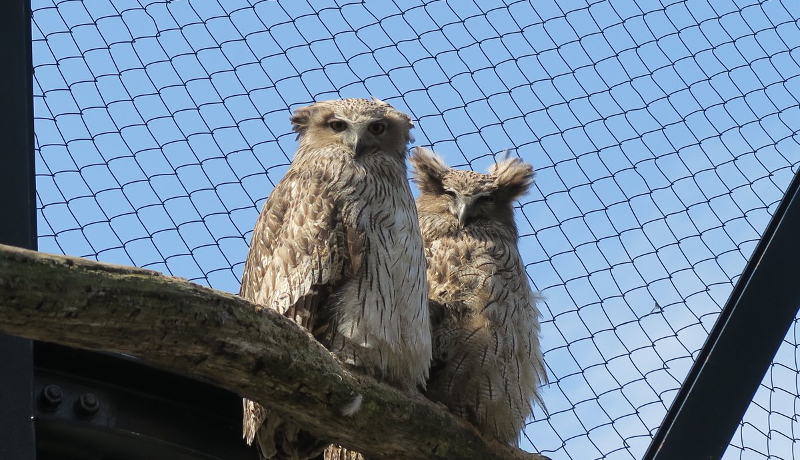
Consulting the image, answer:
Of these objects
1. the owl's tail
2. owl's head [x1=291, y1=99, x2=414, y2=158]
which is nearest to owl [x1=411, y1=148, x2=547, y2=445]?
owl's head [x1=291, y1=99, x2=414, y2=158]

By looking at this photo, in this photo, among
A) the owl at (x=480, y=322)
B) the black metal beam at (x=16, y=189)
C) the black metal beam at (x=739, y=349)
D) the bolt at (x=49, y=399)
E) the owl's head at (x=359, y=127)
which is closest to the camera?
the black metal beam at (x=16, y=189)

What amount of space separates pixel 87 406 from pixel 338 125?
1688 mm

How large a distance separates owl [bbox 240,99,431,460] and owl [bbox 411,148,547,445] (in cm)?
30

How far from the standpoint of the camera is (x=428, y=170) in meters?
4.66

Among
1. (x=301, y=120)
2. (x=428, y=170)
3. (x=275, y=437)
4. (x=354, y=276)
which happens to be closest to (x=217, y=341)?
Result: (x=275, y=437)

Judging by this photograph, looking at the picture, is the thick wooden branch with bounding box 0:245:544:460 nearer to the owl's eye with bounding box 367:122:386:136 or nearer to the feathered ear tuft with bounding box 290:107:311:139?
the owl's eye with bounding box 367:122:386:136

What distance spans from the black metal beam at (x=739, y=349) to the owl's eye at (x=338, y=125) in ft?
5.10

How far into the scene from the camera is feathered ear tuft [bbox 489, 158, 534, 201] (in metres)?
4.60

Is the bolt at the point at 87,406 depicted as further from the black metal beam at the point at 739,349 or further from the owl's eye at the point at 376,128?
the owl's eye at the point at 376,128

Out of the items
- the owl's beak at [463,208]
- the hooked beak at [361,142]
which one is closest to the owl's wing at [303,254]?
the hooked beak at [361,142]

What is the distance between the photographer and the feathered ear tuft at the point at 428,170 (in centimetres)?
462

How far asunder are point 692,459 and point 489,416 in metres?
1.00

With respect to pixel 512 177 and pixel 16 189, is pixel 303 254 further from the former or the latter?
pixel 512 177

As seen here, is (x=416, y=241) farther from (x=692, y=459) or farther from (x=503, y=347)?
(x=692, y=459)
